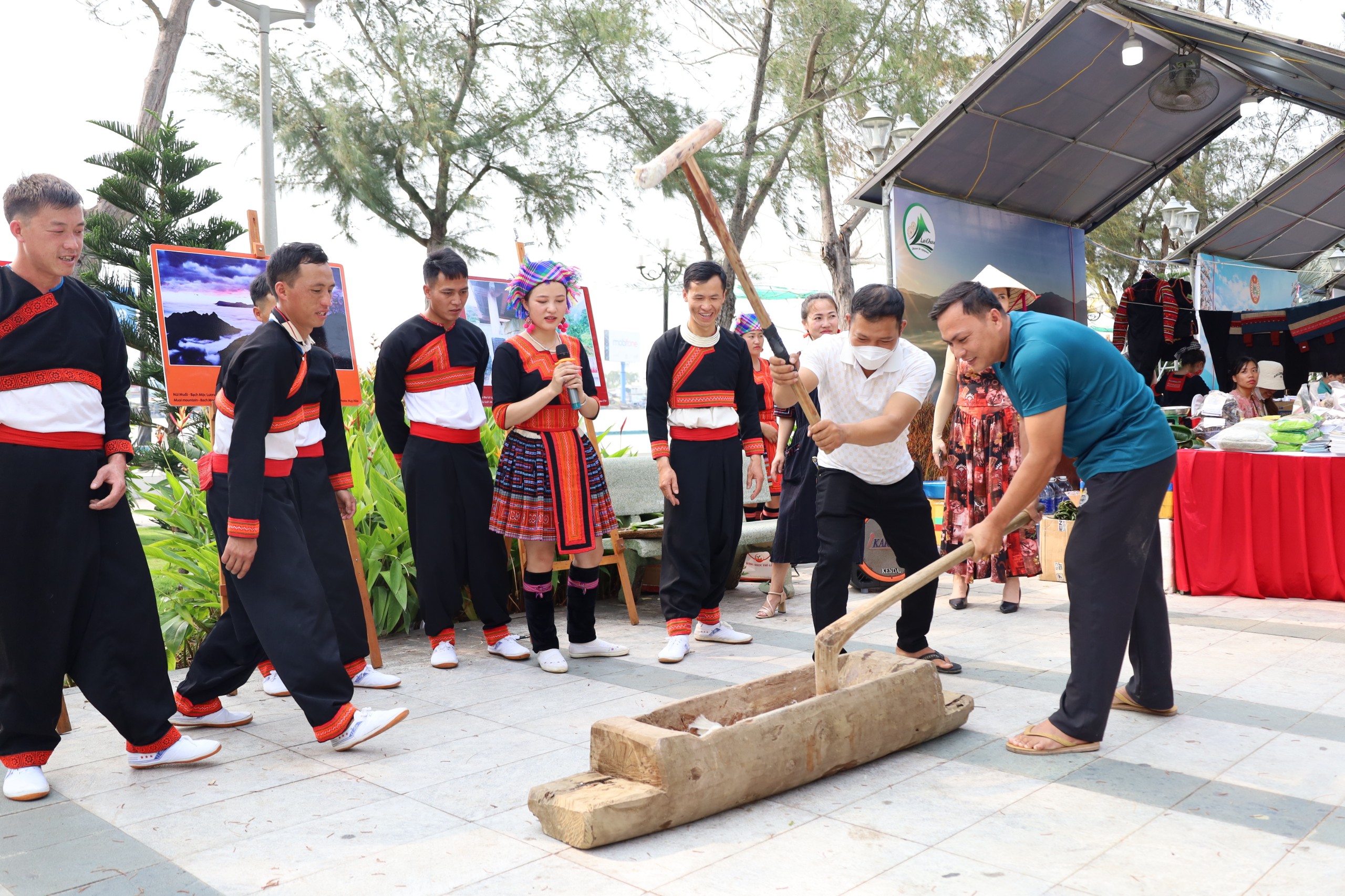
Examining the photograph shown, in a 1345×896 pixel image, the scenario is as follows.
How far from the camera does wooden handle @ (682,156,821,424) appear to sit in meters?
3.43

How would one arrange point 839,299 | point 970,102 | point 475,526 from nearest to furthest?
point 475,526 < point 970,102 < point 839,299

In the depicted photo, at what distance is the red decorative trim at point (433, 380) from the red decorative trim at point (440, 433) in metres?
0.15

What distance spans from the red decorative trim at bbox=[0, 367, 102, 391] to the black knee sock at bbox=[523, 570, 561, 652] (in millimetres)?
2027

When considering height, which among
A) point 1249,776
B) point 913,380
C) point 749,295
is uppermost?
point 749,295

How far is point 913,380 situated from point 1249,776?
176 centimetres

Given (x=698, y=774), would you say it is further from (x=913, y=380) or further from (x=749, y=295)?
(x=913, y=380)

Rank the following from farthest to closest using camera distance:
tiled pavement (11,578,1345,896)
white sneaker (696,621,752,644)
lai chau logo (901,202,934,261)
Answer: lai chau logo (901,202,934,261), white sneaker (696,621,752,644), tiled pavement (11,578,1345,896)

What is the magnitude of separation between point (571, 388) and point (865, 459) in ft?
4.40

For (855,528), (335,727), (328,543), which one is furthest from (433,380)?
(855,528)

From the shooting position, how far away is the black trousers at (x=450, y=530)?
182 inches

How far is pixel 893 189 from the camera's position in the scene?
28.8 feet

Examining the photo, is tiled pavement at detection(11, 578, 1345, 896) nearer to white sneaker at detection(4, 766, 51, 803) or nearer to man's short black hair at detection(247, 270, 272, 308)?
white sneaker at detection(4, 766, 51, 803)

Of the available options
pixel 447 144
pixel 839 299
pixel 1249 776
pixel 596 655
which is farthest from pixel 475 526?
pixel 839 299

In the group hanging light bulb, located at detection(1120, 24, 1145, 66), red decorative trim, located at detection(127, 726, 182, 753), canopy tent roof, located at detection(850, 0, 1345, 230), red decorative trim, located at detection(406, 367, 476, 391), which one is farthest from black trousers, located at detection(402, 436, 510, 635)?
hanging light bulb, located at detection(1120, 24, 1145, 66)
